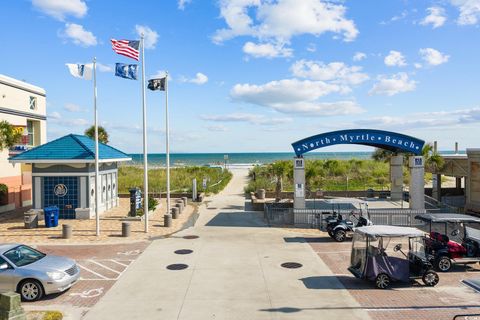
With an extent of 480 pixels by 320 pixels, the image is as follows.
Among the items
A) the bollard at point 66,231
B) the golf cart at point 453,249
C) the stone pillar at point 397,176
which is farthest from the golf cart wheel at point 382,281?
the stone pillar at point 397,176

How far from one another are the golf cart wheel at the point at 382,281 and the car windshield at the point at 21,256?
1033 cm

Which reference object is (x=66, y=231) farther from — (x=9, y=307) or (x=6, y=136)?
(x=9, y=307)

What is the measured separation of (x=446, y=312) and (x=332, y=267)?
484cm

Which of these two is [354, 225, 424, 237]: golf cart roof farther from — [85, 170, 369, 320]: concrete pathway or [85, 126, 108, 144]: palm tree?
[85, 126, 108, 144]: palm tree

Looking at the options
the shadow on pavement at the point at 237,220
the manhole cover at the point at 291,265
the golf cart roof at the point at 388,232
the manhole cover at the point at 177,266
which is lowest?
the manhole cover at the point at 291,265

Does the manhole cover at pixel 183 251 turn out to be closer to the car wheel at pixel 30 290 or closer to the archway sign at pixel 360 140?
the car wheel at pixel 30 290

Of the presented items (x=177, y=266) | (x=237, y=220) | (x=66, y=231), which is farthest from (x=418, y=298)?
(x=66, y=231)

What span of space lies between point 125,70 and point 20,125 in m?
16.9

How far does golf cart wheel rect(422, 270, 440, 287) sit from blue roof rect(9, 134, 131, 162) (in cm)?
1954

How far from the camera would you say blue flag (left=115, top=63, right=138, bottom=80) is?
20.5 m

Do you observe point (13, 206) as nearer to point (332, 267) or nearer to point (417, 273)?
point (332, 267)

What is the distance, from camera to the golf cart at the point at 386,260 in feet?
41.6


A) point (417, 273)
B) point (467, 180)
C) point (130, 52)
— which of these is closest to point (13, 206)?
point (130, 52)

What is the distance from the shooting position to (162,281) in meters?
13.6
